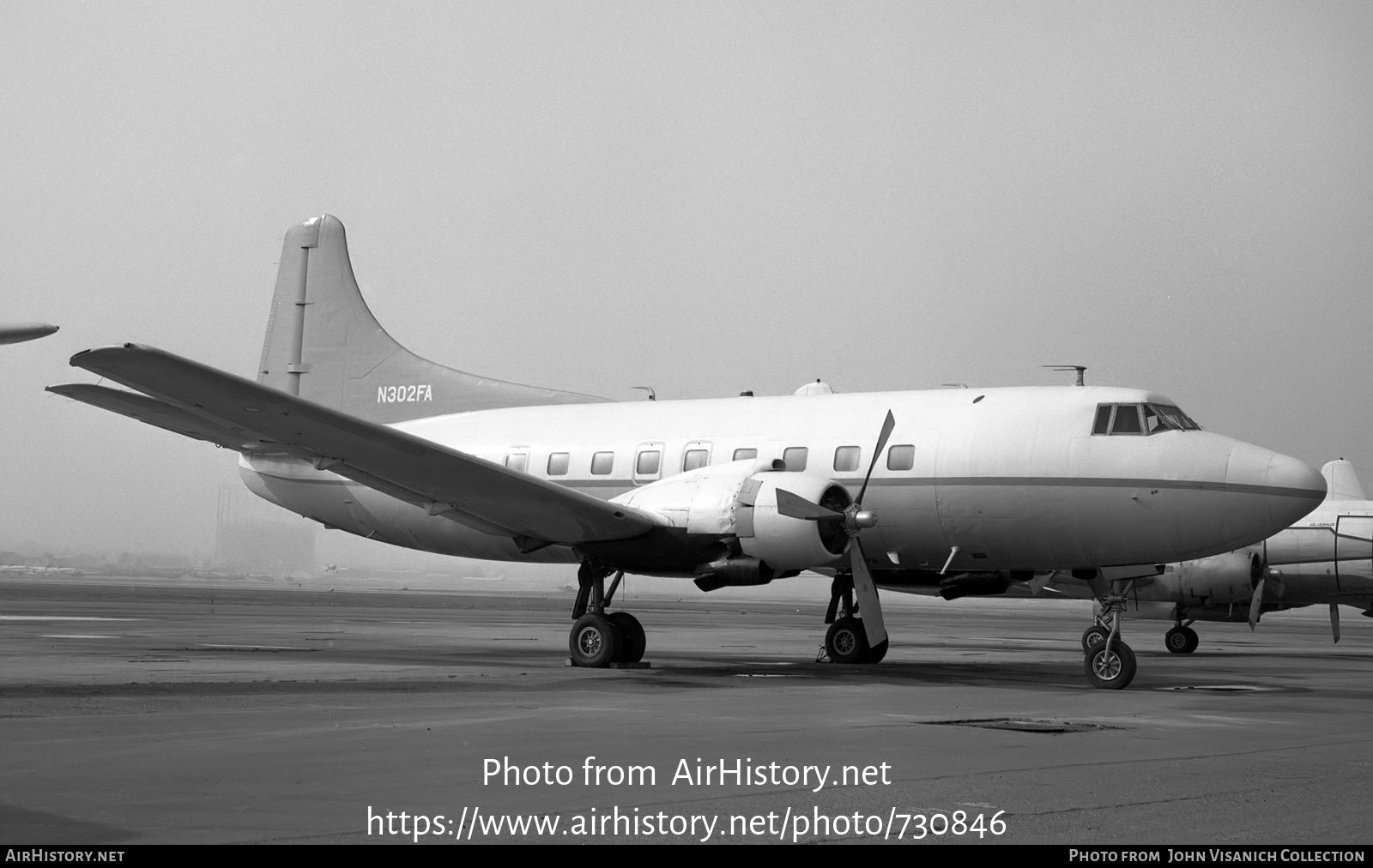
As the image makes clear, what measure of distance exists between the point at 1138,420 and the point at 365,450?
31.4 feet

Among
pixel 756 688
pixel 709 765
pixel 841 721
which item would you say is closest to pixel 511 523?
pixel 756 688

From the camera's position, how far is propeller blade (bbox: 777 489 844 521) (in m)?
16.3

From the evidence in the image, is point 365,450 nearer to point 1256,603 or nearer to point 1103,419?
point 1103,419

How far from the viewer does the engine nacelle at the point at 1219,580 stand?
27562mm

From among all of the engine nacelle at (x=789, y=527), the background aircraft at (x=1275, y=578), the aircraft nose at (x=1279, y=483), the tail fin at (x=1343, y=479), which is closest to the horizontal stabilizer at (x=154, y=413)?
the engine nacelle at (x=789, y=527)

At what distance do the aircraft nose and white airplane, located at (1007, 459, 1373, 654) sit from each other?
36.2ft

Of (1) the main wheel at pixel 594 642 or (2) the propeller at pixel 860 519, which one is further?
(1) the main wheel at pixel 594 642

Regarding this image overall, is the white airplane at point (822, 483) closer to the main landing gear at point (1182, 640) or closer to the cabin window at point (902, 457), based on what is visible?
the cabin window at point (902, 457)

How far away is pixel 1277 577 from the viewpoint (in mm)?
28188

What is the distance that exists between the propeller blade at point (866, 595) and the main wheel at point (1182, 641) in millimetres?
12612

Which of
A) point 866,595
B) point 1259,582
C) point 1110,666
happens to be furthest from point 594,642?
point 1259,582

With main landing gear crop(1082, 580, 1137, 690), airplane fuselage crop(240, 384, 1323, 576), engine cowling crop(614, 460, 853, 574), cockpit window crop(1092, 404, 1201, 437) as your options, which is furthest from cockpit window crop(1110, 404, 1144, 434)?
engine cowling crop(614, 460, 853, 574)

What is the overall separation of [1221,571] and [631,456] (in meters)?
13.8

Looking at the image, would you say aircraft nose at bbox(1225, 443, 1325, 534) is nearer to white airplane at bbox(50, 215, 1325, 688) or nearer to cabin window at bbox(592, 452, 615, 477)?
white airplane at bbox(50, 215, 1325, 688)
